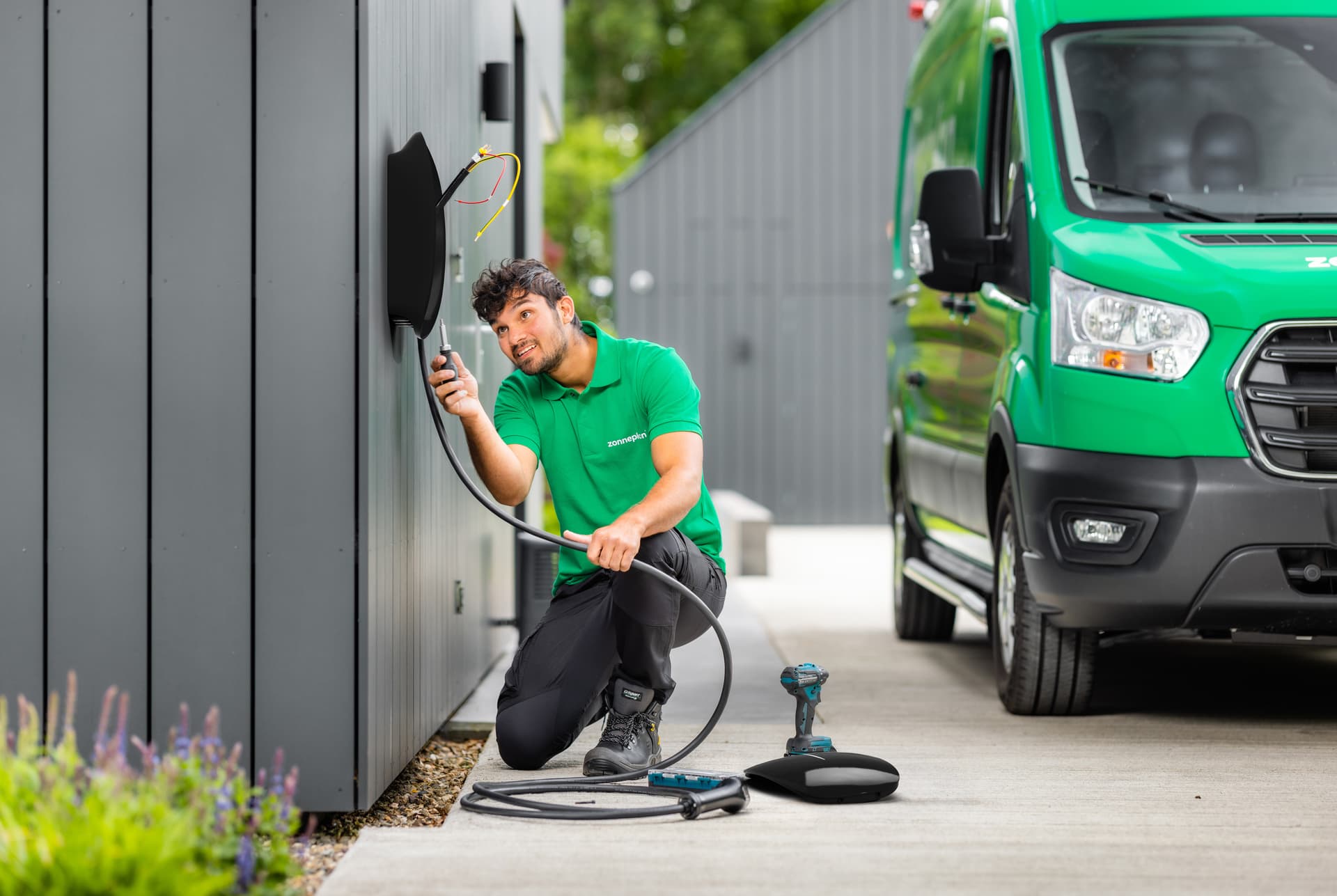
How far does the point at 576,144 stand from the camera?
30.6 meters

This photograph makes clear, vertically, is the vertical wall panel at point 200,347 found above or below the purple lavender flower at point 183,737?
above

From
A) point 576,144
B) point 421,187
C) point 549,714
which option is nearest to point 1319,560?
point 549,714

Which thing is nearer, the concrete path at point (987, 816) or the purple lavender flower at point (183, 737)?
the purple lavender flower at point (183, 737)

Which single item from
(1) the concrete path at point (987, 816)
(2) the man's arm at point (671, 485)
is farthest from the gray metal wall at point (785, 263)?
(2) the man's arm at point (671, 485)

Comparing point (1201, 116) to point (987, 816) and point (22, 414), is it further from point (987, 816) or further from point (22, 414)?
point (22, 414)

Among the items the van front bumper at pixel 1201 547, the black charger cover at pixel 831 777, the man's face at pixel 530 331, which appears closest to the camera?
the black charger cover at pixel 831 777

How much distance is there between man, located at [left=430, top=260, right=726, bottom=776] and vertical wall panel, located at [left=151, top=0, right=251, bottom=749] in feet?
2.08

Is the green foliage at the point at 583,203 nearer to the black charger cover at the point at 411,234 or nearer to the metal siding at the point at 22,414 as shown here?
the black charger cover at the point at 411,234

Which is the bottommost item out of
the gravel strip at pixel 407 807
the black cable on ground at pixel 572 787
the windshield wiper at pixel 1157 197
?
the gravel strip at pixel 407 807

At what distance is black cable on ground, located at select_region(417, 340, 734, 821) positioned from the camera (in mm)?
3857

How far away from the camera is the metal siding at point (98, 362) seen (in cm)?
389

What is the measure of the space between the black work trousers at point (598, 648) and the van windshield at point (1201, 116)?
6.12 feet

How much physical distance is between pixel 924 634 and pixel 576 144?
23617mm

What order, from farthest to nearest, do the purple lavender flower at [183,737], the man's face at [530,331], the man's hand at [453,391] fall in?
the man's face at [530,331]
the man's hand at [453,391]
the purple lavender flower at [183,737]
